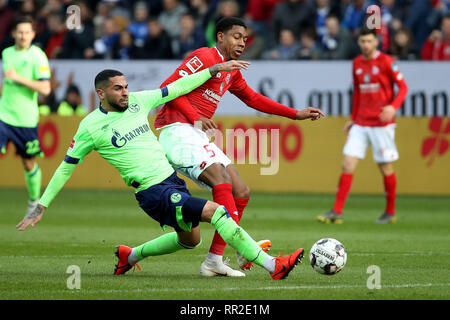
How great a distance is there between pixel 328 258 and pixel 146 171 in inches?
63.5

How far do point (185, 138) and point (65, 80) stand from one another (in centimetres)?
1145

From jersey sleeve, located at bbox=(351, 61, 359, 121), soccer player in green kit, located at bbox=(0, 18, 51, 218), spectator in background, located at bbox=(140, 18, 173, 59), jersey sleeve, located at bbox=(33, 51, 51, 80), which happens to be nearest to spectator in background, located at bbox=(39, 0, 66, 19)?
spectator in background, located at bbox=(140, 18, 173, 59)

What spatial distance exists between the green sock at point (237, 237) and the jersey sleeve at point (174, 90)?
3.94 ft

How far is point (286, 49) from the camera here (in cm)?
1875

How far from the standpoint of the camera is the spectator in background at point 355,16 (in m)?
18.3

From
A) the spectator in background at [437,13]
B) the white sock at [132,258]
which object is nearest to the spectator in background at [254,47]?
the spectator in background at [437,13]

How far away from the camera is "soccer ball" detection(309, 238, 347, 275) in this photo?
23.9 ft

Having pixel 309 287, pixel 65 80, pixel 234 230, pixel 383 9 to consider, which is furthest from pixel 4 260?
pixel 383 9

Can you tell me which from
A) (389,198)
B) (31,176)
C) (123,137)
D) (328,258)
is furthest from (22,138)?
(328,258)

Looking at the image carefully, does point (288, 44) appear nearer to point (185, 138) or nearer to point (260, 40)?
point (260, 40)

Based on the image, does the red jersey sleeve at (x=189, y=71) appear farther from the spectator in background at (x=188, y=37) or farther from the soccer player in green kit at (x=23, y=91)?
the spectator in background at (x=188, y=37)

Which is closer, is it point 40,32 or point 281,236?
point 281,236

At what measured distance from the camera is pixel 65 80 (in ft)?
62.0

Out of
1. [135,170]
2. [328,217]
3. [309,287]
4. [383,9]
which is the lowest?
[328,217]
